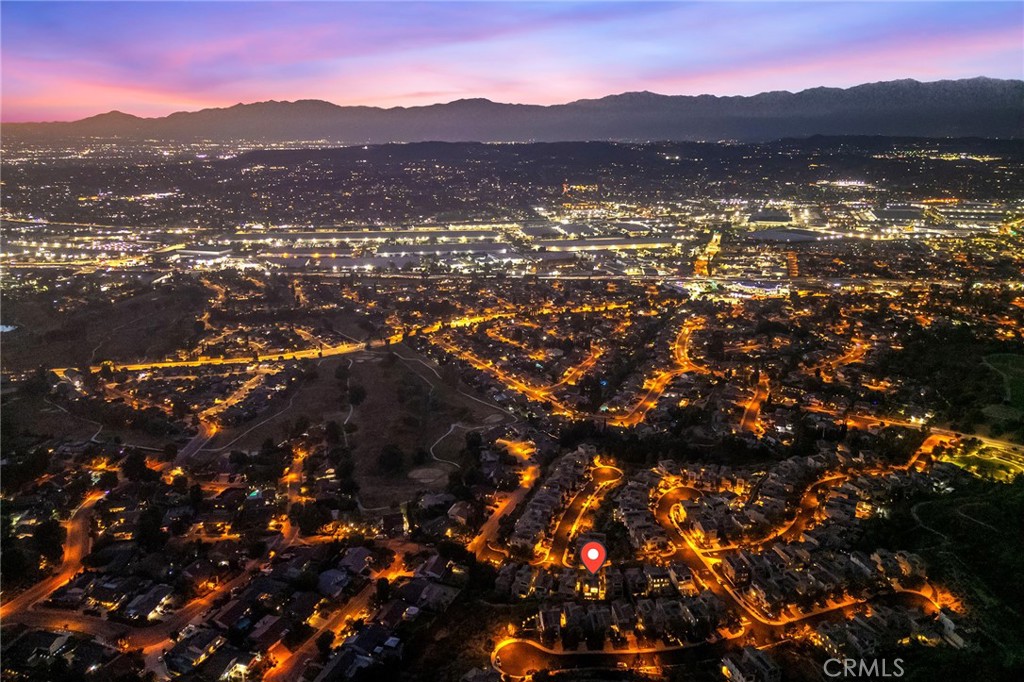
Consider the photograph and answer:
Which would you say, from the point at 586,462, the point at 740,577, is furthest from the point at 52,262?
the point at 740,577

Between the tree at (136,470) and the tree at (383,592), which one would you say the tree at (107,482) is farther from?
the tree at (383,592)

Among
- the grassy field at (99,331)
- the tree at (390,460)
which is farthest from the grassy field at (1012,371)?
the grassy field at (99,331)

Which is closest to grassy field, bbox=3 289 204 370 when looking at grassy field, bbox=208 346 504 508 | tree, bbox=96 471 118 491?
grassy field, bbox=208 346 504 508

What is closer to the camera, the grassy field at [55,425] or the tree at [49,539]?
the tree at [49,539]

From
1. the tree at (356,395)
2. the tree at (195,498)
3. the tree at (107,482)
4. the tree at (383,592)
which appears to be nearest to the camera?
the tree at (383,592)

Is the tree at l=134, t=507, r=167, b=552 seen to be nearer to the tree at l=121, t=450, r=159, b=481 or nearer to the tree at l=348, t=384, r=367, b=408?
the tree at l=121, t=450, r=159, b=481

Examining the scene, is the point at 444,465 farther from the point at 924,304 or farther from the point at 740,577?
the point at 924,304

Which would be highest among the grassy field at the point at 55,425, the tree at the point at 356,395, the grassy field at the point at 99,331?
the grassy field at the point at 99,331
